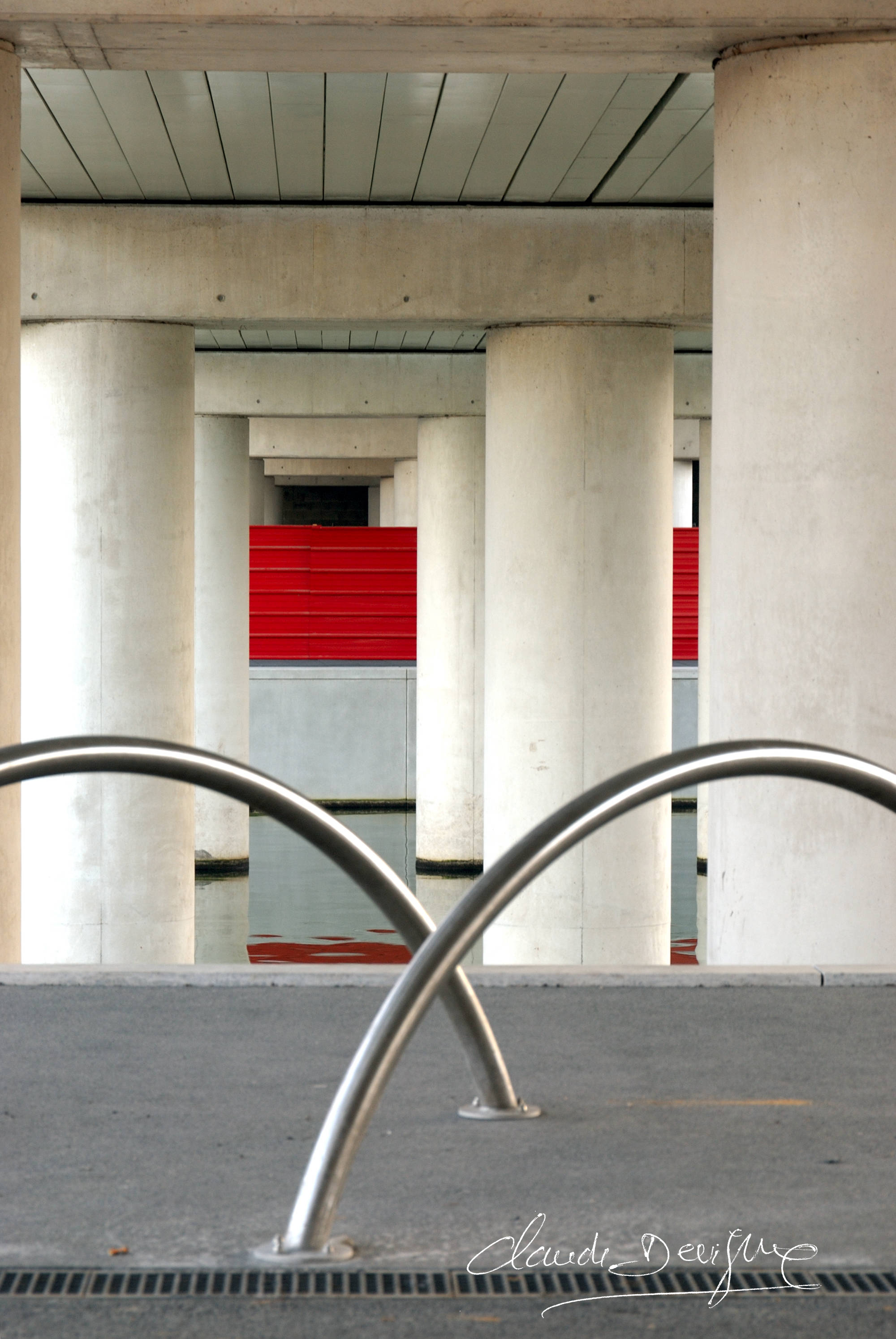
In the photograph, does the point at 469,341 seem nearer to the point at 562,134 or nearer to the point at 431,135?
the point at 431,135

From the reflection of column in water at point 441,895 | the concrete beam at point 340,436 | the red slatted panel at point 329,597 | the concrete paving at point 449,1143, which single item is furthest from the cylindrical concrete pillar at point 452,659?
the concrete paving at point 449,1143

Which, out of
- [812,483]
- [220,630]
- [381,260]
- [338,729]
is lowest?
[338,729]

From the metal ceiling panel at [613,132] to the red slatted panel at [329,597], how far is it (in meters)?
17.9

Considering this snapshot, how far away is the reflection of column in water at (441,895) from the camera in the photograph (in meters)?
16.9

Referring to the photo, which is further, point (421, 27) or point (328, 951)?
point (328, 951)

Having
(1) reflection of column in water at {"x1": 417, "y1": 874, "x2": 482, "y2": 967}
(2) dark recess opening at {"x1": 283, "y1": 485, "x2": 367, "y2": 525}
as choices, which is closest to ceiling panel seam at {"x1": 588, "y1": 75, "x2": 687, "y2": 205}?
(1) reflection of column in water at {"x1": 417, "y1": 874, "x2": 482, "y2": 967}

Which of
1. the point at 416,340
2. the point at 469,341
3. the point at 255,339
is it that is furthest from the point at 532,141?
the point at 255,339

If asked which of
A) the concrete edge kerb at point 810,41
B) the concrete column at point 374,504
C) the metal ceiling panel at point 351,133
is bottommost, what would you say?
the concrete edge kerb at point 810,41

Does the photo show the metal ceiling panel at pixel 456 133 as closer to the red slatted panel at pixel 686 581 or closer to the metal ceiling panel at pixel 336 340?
the metal ceiling panel at pixel 336 340

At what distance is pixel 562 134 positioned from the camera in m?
9.93

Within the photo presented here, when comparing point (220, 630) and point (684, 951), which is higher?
point (220, 630)

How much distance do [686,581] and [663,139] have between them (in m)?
21.0

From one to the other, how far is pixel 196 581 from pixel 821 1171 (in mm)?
17243

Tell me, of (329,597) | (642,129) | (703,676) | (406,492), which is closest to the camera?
(642,129)
